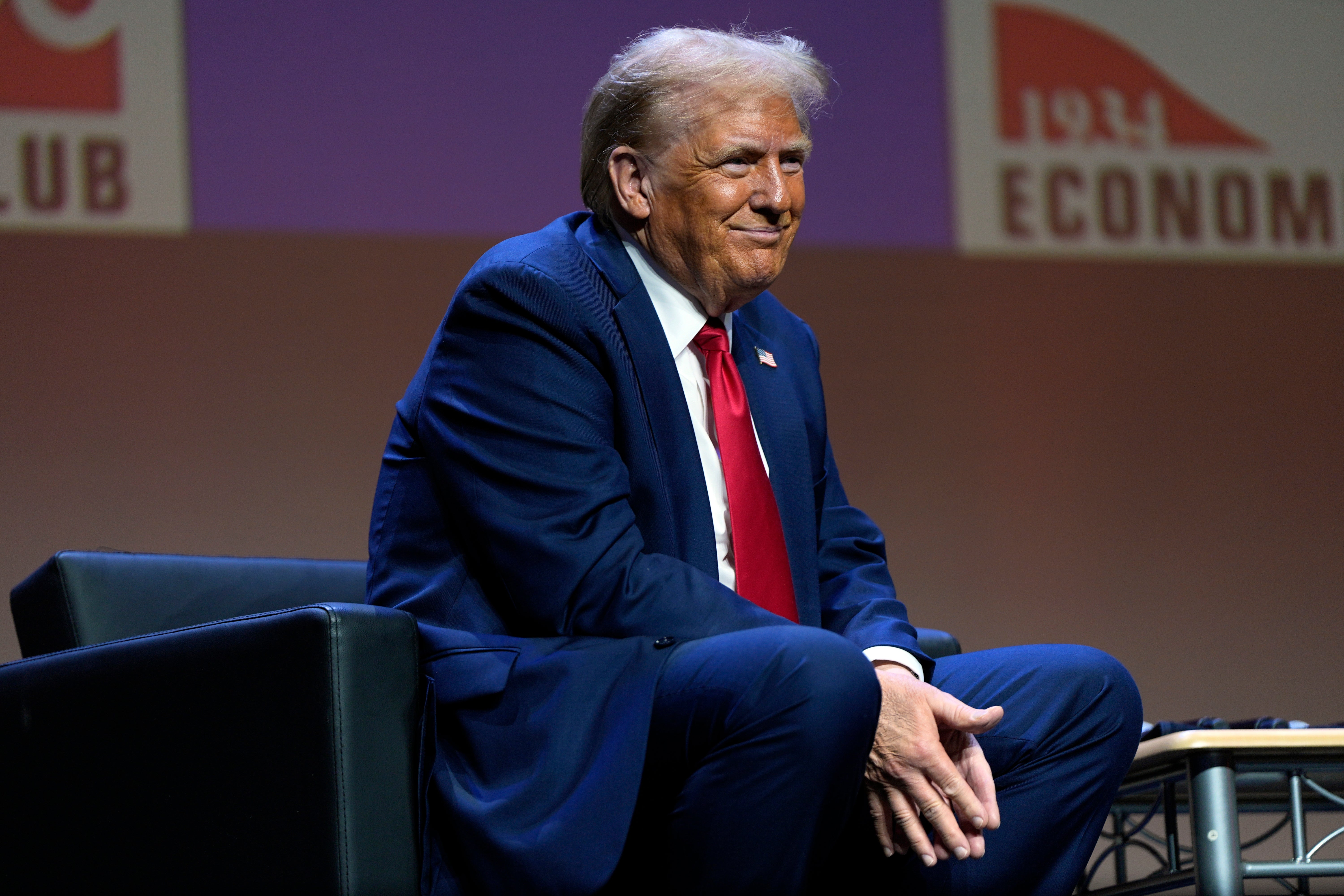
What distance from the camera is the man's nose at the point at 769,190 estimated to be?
164 centimetres

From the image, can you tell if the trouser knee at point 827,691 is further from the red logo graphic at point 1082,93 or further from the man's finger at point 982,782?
the red logo graphic at point 1082,93

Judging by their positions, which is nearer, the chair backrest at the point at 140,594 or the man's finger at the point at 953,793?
→ the man's finger at the point at 953,793

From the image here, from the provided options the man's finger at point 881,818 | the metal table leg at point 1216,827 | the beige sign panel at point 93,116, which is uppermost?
the beige sign panel at point 93,116

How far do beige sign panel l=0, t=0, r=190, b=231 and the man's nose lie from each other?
5.51 feet

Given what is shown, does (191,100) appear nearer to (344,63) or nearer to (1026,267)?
(344,63)

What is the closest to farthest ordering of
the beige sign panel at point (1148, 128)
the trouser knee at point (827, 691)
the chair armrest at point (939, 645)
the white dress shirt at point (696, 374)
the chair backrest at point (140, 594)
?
1. the trouser knee at point (827, 691)
2. the white dress shirt at point (696, 374)
3. the chair backrest at point (140, 594)
4. the chair armrest at point (939, 645)
5. the beige sign panel at point (1148, 128)

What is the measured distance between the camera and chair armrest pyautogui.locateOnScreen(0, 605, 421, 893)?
4.41 feet

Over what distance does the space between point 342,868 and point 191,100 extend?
205 cm

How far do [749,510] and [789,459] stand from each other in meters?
0.12

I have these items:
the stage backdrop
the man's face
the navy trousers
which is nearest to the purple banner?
the stage backdrop

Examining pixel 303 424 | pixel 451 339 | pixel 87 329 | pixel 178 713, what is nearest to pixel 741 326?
pixel 451 339

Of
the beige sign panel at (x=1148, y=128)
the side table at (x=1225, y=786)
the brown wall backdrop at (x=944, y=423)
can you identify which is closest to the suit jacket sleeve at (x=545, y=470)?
the side table at (x=1225, y=786)

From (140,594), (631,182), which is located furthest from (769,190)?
(140,594)

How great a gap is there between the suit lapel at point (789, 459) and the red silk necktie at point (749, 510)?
0.02 m
